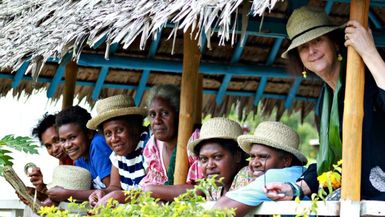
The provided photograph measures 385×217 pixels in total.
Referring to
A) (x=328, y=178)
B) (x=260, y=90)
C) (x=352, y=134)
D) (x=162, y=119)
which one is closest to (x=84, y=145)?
(x=162, y=119)

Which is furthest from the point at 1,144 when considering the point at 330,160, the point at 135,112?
the point at 330,160

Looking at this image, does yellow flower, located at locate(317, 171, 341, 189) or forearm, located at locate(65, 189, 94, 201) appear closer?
yellow flower, located at locate(317, 171, 341, 189)

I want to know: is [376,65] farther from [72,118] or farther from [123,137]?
[72,118]

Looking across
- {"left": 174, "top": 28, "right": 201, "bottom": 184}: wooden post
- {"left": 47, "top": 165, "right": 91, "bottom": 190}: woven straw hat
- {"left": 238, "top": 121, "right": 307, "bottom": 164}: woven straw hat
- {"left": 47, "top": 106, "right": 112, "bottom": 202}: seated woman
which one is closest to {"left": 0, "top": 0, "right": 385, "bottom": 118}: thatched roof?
{"left": 174, "top": 28, "right": 201, "bottom": 184}: wooden post

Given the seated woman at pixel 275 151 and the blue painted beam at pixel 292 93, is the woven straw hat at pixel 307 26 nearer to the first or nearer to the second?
the seated woman at pixel 275 151

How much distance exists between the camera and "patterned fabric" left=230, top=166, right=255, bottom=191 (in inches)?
269

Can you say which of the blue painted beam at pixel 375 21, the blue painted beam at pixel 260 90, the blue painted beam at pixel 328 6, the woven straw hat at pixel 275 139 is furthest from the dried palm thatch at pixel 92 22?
the blue painted beam at pixel 260 90

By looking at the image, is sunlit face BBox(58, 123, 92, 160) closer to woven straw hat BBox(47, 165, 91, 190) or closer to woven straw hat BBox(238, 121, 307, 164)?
woven straw hat BBox(47, 165, 91, 190)

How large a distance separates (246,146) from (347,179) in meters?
1.29

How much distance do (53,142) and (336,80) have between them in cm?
361

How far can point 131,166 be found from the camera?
8.32 m

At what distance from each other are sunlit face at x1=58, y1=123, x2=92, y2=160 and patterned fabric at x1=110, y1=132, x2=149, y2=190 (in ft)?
1.54

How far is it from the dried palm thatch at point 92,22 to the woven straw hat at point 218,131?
58 cm

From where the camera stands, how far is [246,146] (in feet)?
22.6
